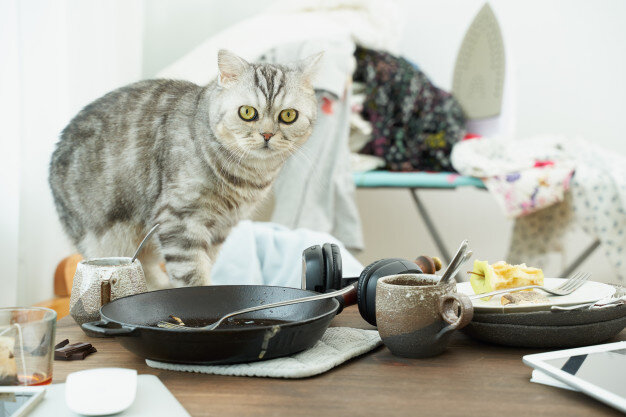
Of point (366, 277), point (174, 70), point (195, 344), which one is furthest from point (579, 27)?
point (195, 344)

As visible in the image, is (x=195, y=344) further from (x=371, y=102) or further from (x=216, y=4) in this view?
(x=216, y=4)

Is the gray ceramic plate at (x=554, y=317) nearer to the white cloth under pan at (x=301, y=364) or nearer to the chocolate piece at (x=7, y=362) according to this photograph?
the white cloth under pan at (x=301, y=364)

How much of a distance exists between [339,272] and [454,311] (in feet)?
0.68

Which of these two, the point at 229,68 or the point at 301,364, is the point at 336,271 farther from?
the point at 229,68

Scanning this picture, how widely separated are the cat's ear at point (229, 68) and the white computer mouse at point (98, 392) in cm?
76

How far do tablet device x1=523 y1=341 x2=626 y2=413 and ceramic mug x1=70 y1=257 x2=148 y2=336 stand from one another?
0.49 meters

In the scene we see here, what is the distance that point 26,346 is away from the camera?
0.63 meters

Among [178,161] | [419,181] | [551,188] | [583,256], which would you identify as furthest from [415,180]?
[178,161]

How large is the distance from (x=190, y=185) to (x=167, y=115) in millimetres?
176

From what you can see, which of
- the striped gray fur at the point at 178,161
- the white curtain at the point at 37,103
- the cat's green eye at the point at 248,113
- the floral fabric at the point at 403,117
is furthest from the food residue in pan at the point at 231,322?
the floral fabric at the point at 403,117

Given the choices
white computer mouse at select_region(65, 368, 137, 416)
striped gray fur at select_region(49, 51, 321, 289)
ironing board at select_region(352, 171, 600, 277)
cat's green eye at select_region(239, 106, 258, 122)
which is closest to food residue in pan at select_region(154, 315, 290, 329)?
white computer mouse at select_region(65, 368, 137, 416)

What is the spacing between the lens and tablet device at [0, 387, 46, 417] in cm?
55

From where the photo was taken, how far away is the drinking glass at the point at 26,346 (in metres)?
0.62

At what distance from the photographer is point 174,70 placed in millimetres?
2400
